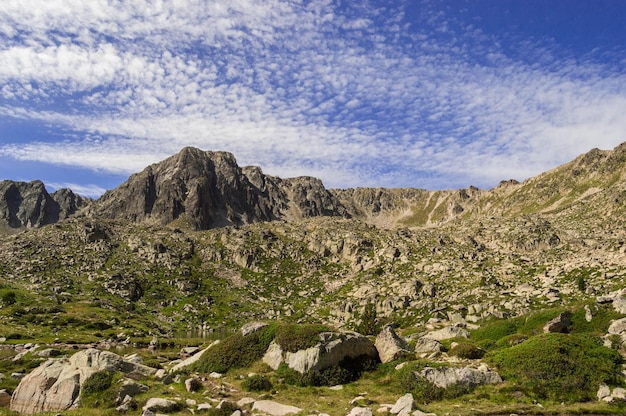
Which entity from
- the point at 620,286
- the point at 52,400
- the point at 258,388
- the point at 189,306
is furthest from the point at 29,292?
the point at 620,286

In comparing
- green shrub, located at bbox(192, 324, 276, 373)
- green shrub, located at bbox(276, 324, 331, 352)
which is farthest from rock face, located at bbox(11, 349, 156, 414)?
green shrub, located at bbox(276, 324, 331, 352)

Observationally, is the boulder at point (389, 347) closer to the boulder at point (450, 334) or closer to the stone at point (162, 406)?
the boulder at point (450, 334)

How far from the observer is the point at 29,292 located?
514 ft

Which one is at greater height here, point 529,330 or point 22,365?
point 529,330

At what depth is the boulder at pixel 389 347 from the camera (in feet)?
125

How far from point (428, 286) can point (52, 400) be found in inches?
5604

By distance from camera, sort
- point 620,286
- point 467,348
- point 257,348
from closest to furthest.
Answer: point 467,348, point 257,348, point 620,286

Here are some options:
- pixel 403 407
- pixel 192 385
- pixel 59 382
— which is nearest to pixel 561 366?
pixel 403 407

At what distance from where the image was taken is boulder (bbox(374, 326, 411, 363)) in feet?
125

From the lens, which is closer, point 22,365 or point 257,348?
point 257,348

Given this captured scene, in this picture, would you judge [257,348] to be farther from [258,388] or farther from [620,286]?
[620,286]

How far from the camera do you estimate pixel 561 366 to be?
2936 cm

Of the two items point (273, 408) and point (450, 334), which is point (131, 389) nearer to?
point (273, 408)

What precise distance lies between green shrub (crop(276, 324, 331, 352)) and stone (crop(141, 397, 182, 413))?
1270cm
